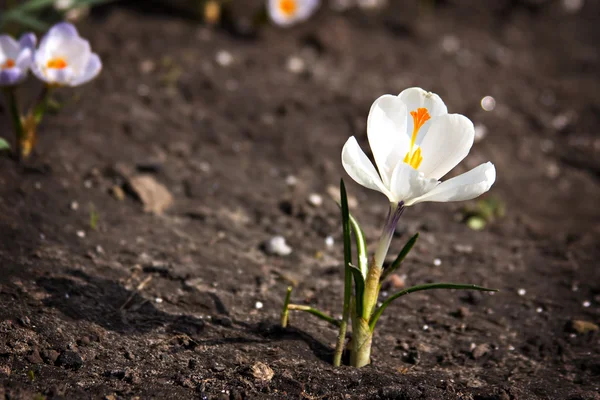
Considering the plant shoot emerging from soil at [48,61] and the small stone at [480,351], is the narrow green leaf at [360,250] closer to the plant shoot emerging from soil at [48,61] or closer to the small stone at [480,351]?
the small stone at [480,351]

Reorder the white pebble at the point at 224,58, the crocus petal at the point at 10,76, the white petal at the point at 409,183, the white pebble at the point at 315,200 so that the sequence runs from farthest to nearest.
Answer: the white pebble at the point at 224,58
the white pebble at the point at 315,200
the crocus petal at the point at 10,76
the white petal at the point at 409,183

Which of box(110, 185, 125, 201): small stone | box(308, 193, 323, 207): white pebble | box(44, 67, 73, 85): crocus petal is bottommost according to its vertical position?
box(110, 185, 125, 201): small stone

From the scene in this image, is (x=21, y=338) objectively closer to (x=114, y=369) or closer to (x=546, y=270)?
(x=114, y=369)

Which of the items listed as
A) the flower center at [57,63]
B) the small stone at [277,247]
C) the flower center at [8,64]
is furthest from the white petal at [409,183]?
the flower center at [8,64]

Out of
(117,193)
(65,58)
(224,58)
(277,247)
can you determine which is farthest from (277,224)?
(224,58)

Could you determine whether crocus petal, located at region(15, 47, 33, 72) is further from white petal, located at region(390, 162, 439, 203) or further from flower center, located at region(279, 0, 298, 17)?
flower center, located at region(279, 0, 298, 17)

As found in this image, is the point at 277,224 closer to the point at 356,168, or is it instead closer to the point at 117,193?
the point at 117,193

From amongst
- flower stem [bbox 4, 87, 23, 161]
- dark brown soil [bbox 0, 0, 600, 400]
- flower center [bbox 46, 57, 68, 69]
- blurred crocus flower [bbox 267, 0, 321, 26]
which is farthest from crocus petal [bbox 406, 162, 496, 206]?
blurred crocus flower [bbox 267, 0, 321, 26]
